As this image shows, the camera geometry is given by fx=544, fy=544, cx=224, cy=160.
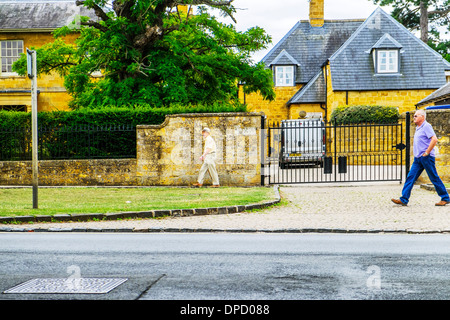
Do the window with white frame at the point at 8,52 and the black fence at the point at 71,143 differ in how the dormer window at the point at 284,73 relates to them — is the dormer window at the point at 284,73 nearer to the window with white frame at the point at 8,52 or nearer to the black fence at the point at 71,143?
the window with white frame at the point at 8,52

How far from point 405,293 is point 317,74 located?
34.4 metres

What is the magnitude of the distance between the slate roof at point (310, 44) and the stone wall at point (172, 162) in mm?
23192

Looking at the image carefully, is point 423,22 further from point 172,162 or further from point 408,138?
point 172,162

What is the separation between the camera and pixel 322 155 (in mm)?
23859

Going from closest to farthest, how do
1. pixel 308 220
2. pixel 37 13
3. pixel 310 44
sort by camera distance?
pixel 308 220
pixel 37 13
pixel 310 44

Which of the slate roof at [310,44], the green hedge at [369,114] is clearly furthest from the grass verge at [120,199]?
the slate roof at [310,44]

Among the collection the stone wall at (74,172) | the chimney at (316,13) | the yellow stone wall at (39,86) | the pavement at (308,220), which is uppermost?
the chimney at (316,13)

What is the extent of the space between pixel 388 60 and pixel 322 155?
13.8 meters

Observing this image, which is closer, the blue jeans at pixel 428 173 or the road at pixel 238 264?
the road at pixel 238 264

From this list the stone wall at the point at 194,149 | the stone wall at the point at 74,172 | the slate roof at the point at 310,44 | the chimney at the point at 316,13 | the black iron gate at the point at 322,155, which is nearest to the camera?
the stone wall at the point at 194,149

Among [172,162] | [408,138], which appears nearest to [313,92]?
[408,138]

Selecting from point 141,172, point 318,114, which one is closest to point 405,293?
point 141,172

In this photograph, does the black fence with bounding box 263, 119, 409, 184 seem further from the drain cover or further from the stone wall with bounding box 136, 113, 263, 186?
the drain cover

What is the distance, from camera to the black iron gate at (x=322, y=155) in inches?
666
